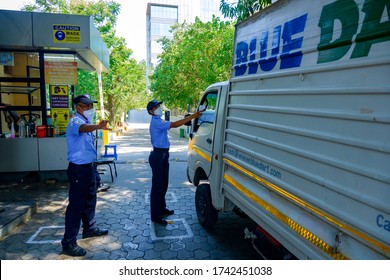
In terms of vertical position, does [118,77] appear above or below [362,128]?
above

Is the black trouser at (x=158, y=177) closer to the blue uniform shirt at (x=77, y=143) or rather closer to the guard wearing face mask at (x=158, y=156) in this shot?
the guard wearing face mask at (x=158, y=156)

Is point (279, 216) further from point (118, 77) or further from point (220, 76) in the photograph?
point (118, 77)

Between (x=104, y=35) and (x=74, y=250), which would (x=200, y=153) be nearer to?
(x=74, y=250)

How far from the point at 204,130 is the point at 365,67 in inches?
101

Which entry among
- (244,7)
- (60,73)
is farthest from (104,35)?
(244,7)

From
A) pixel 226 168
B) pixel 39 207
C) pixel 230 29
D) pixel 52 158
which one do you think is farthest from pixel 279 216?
pixel 230 29

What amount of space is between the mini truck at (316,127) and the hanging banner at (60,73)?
5.04 metres

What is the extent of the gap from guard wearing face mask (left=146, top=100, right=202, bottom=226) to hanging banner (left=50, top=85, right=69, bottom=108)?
146 inches

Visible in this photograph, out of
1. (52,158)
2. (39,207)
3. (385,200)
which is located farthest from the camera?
(52,158)

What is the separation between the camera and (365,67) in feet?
5.09

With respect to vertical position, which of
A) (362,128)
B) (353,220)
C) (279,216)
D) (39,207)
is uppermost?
(362,128)

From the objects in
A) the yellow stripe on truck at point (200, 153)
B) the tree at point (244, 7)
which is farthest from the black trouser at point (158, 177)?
the tree at point (244, 7)

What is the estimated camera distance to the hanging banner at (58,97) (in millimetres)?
6754

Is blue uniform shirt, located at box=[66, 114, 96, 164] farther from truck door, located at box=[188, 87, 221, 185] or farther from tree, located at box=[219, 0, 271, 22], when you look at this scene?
tree, located at box=[219, 0, 271, 22]
